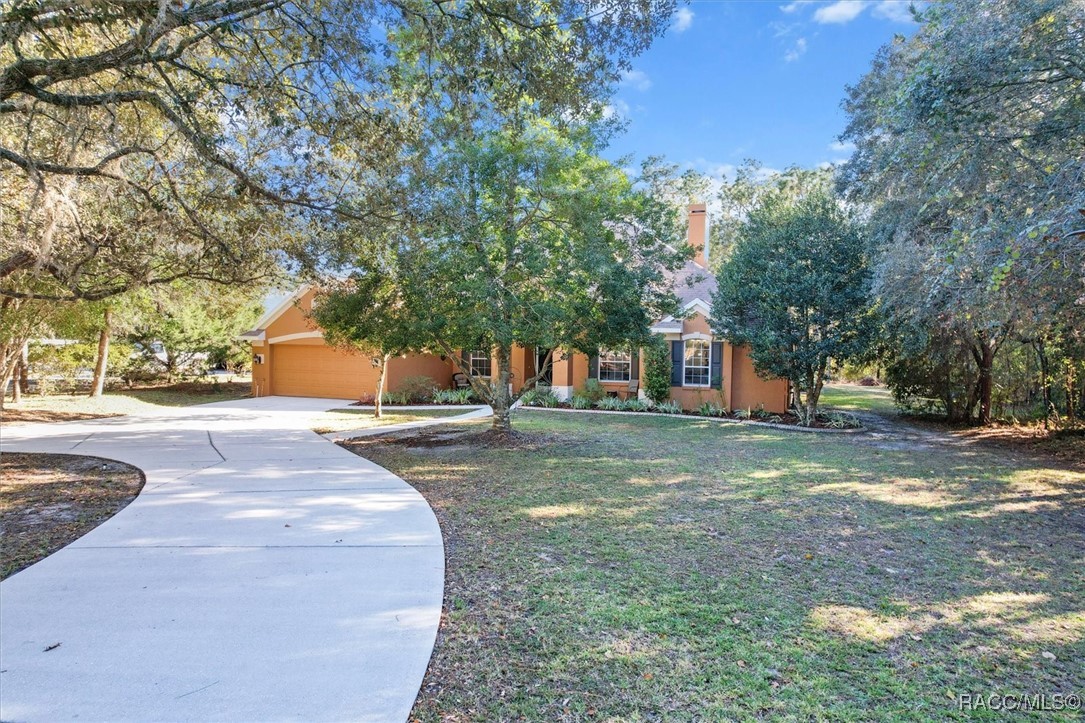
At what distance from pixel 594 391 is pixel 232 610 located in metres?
14.3

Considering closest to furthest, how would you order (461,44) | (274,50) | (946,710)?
(946,710), (461,44), (274,50)

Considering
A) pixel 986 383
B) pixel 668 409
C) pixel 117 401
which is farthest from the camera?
pixel 117 401

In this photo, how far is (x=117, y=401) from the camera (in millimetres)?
17594

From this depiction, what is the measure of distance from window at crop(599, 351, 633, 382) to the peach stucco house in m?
0.03

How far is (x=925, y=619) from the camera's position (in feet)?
12.0

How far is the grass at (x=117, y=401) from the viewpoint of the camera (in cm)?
1421

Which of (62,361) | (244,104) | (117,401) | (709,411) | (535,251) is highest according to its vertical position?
(244,104)

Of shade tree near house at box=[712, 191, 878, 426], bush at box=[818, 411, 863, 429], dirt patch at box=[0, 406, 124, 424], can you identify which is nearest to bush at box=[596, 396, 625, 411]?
shade tree near house at box=[712, 191, 878, 426]

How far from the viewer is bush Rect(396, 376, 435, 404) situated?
18438 mm

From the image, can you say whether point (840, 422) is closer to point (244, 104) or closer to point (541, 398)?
point (541, 398)

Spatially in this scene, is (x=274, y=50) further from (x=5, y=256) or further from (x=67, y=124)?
(x=5, y=256)

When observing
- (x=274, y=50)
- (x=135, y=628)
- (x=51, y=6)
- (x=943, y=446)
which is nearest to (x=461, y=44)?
(x=274, y=50)

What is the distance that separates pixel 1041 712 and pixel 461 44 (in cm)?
702

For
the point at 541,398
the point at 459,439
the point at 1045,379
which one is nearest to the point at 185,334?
the point at 541,398
